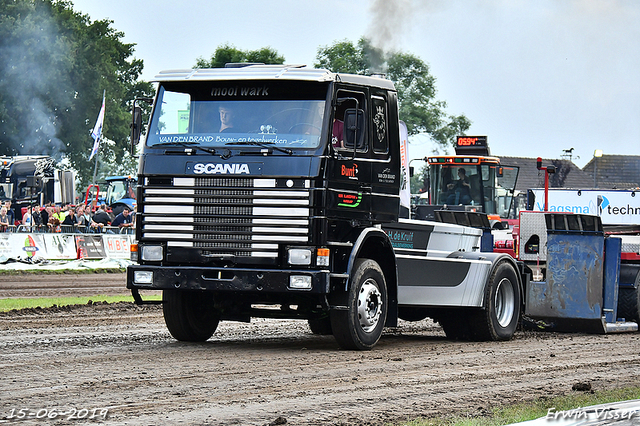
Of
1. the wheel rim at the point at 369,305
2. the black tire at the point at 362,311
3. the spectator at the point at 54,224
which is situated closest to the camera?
the black tire at the point at 362,311

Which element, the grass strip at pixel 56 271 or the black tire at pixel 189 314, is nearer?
the black tire at pixel 189 314

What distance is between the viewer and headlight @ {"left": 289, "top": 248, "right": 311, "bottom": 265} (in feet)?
32.5

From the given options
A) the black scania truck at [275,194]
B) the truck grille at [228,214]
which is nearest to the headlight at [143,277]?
the black scania truck at [275,194]

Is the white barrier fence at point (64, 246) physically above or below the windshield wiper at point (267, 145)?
below

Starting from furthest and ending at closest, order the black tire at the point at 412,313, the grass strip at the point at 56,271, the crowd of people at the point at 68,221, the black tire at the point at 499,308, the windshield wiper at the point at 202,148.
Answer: the crowd of people at the point at 68,221 < the grass strip at the point at 56,271 < the black tire at the point at 499,308 < the black tire at the point at 412,313 < the windshield wiper at the point at 202,148

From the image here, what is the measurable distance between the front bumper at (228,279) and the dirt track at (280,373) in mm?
707

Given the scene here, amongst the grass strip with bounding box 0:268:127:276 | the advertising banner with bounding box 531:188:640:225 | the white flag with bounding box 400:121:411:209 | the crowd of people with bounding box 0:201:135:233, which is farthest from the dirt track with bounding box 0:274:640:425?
the crowd of people with bounding box 0:201:135:233

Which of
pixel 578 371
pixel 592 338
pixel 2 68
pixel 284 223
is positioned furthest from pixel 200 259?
pixel 2 68

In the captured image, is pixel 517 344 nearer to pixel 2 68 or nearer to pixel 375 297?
pixel 375 297

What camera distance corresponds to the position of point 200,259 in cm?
1023

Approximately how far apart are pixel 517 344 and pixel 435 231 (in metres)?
1.89

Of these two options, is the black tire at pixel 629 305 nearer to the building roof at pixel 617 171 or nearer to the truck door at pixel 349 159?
the truck door at pixel 349 159

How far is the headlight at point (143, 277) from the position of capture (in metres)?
10.3

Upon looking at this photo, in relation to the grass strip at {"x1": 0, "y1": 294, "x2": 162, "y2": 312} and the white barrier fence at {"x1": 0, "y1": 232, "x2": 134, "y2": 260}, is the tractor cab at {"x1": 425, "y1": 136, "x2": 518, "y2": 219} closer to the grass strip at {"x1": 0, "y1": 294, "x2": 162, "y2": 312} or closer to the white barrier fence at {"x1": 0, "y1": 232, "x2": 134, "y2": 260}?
the white barrier fence at {"x1": 0, "y1": 232, "x2": 134, "y2": 260}
